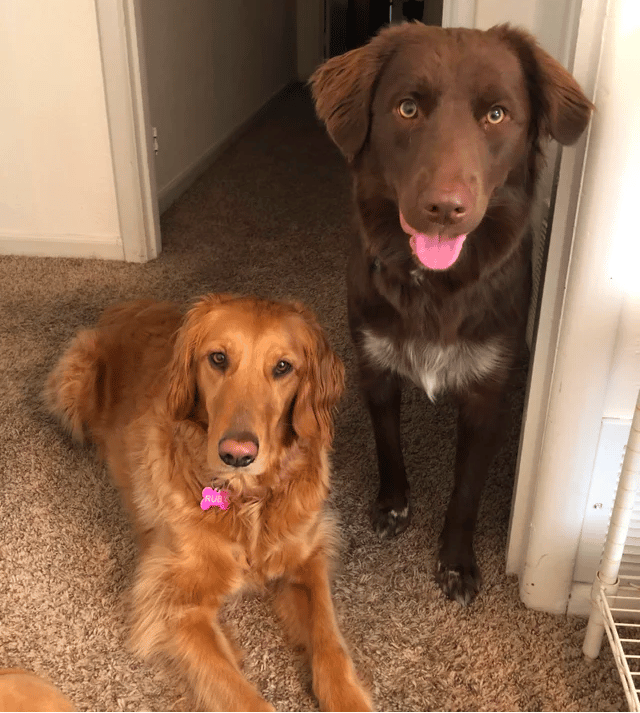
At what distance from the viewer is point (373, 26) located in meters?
7.12

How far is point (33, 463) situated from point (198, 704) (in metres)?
0.89

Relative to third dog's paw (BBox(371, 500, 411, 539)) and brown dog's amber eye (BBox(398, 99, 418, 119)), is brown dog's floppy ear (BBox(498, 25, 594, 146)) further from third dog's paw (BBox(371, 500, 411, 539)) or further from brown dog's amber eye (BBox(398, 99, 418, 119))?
third dog's paw (BBox(371, 500, 411, 539))

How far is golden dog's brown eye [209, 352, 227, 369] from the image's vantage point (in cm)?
140

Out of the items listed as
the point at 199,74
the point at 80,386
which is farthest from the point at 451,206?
the point at 199,74

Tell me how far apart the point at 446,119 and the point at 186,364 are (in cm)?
69

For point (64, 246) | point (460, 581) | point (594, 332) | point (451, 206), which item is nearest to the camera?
point (451, 206)

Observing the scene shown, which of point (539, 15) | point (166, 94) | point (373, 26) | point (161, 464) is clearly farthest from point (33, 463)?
point (373, 26)

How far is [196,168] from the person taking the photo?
13.1 feet

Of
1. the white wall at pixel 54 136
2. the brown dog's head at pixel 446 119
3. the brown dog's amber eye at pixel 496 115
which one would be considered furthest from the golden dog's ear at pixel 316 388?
the white wall at pixel 54 136

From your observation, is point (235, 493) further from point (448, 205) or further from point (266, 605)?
point (448, 205)

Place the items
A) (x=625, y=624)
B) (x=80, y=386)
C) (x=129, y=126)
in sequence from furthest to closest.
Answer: (x=129, y=126) → (x=80, y=386) → (x=625, y=624)

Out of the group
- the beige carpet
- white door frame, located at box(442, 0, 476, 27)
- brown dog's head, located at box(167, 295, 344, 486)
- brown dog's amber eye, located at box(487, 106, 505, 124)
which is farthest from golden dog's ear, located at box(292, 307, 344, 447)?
white door frame, located at box(442, 0, 476, 27)

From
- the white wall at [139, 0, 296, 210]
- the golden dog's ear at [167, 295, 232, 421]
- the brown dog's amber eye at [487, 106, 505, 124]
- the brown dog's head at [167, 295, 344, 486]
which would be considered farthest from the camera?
the white wall at [139, 0, 296, 210]

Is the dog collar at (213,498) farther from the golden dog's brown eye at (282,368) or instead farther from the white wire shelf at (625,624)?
the white wire shelf at (625,624)
